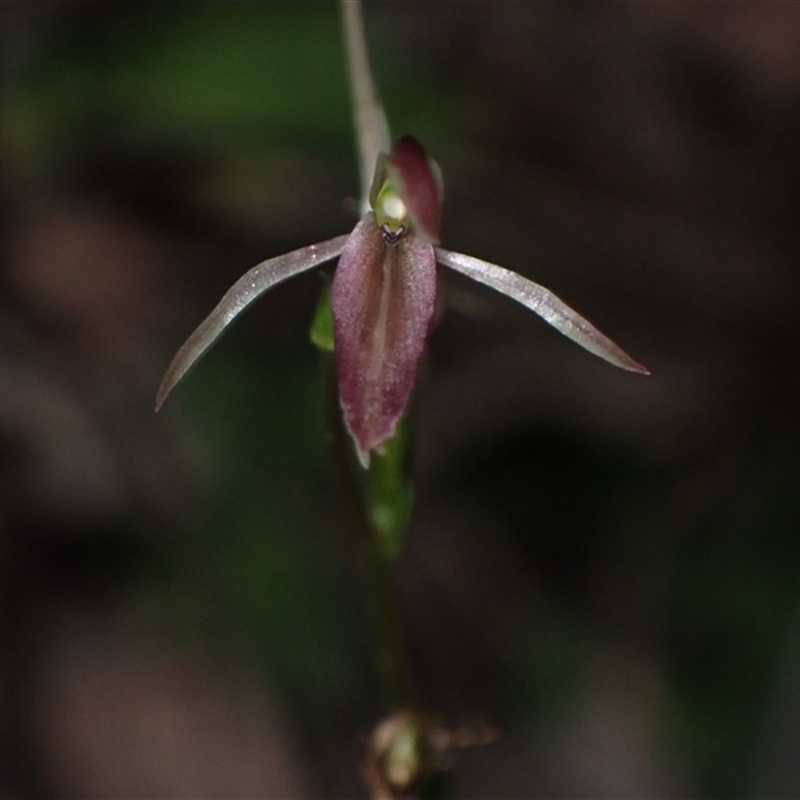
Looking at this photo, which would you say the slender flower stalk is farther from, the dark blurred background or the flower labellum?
the dark blurred background

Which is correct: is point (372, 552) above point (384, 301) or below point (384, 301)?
below

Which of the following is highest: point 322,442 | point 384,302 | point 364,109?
point 364,109

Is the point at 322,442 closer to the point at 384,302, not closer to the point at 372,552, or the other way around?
the point at 372,552

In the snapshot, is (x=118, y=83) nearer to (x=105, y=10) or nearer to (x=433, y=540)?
(x=105, y=10)

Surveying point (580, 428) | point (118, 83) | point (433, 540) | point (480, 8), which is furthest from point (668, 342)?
point (118, 83)

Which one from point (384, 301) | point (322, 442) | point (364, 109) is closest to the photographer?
point (384, 301)

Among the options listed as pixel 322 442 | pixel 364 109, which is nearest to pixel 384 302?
pixel 364 109

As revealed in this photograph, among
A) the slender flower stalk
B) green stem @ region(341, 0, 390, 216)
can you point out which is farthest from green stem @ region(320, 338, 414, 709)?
green stem @ region(341, 0, 390, 216)
